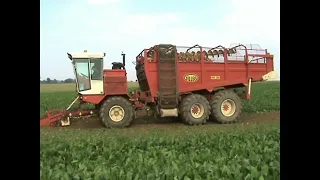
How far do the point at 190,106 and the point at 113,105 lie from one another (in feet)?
8.67

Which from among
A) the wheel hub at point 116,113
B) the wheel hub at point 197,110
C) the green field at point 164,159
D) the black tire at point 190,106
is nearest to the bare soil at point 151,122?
the black tire at point 190,106

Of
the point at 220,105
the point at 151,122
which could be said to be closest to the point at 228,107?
the point at 220,105

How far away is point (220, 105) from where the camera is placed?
12133 mm

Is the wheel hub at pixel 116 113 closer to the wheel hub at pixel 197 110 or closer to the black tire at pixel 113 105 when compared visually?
the black tire at pixel 113 105

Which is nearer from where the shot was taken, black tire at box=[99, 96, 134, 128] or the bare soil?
black tire at box=[99, 96, 134, 128]

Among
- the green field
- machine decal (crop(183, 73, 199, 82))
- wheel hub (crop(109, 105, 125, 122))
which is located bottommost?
the green field

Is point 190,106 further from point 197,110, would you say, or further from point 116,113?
point 116,113

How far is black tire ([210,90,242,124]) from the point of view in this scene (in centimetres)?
1205

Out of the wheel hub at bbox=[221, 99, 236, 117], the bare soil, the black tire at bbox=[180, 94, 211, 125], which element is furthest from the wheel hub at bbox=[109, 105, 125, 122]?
the wheel hub at bbox=[221, 99, 236, 117]

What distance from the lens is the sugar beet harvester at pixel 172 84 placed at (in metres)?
11.3

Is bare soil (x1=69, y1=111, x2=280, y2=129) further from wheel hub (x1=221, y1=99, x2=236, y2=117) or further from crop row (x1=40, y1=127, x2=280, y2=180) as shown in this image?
crop row (x1=40, y1=127, x2=280, y2=180)
